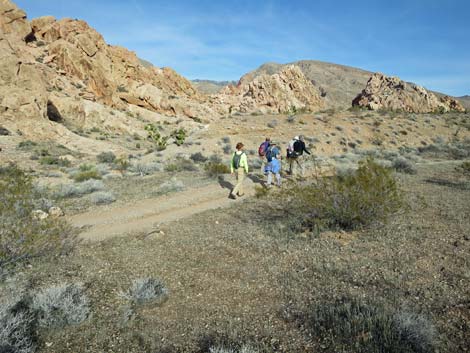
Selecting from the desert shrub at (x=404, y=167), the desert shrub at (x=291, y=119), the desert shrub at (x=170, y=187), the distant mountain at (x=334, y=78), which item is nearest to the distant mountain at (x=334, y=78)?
the distant mountain at (x=334, y=78)

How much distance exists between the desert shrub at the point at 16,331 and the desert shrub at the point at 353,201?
211 inches

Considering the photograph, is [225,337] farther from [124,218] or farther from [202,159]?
[202,159]

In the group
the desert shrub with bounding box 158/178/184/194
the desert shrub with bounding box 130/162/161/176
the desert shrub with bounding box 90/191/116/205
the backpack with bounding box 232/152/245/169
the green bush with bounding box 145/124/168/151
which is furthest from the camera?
the green bush with bounding box 145/124/168/151

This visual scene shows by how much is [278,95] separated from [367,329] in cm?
5435

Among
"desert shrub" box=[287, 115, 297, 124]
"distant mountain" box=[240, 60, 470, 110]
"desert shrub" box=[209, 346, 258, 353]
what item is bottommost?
"desert shrub" box=[209, 346, 258, 353]

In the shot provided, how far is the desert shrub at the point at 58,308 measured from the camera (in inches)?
155

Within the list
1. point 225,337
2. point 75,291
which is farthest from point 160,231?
point 225,337

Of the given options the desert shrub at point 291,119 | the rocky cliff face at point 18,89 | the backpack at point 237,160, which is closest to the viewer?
the backpack at point 237,160

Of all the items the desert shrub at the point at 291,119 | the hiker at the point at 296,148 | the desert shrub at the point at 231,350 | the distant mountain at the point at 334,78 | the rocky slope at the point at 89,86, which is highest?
the distant mountain at the point at 334,78

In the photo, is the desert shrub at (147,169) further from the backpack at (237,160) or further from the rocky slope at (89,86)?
the rocky slope at (89,86)

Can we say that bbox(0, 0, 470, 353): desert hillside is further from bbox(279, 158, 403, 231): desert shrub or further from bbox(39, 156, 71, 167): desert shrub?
bbox(39, 156, 71, 167): desert shrub

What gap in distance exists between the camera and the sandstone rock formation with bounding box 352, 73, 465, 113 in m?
49.7

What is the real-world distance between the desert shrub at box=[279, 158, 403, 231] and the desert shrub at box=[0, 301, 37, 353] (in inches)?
211

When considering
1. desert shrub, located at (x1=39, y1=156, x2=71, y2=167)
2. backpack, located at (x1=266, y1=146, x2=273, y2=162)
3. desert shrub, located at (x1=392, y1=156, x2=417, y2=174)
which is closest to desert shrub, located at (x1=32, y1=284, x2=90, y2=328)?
backpack, located at (x1=266, y1=146, x2=273, y2=162)
